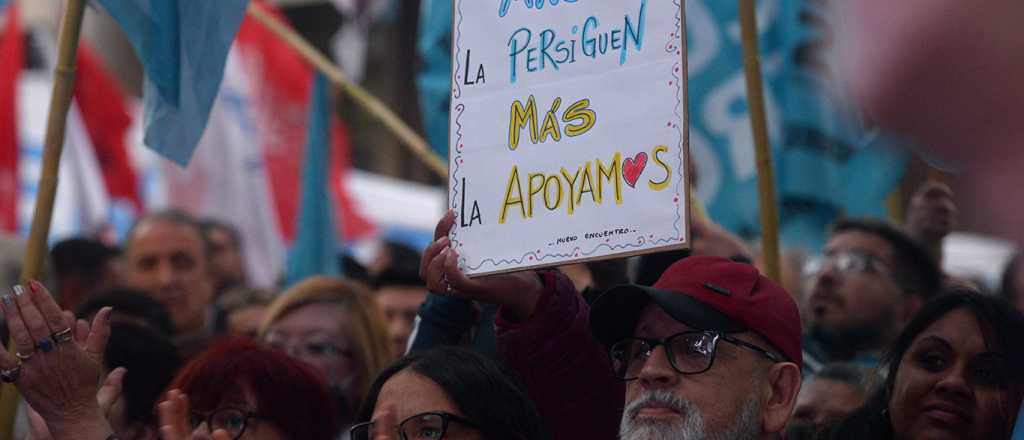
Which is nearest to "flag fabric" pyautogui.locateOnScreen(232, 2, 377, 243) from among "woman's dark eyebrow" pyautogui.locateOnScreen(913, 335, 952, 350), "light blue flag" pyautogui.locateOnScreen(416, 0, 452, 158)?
"light blue flag" pyautogui.locateOnScreen(416, 0, 452, 158)

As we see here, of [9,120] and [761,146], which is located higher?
[9,120]

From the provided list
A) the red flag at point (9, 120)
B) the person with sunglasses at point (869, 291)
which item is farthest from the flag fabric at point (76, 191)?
the person with sunglasses at point (869, 291)

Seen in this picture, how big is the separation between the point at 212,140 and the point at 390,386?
19.1ft

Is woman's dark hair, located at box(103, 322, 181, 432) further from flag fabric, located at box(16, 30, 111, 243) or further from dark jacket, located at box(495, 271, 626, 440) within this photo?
flag fabric, located at box(16, 30, 111, 243)

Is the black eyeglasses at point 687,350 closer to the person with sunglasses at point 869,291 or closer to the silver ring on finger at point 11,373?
the silver ring on finger at point 11,373

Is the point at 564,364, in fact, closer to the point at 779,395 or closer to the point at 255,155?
the point at 779,395

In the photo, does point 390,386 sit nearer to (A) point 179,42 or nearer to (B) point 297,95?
(A) point 179,42

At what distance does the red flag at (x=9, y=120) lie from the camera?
8352 millimetres

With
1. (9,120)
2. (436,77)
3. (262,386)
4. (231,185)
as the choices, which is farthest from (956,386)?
(9,120)

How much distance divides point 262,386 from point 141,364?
79 cm

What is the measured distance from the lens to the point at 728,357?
262 centimetres

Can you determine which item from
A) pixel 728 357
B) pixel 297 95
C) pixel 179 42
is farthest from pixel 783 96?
pixel 297 95

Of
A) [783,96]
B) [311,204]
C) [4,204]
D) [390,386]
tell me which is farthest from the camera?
[4,204]

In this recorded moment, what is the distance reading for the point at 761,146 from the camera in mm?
3533
